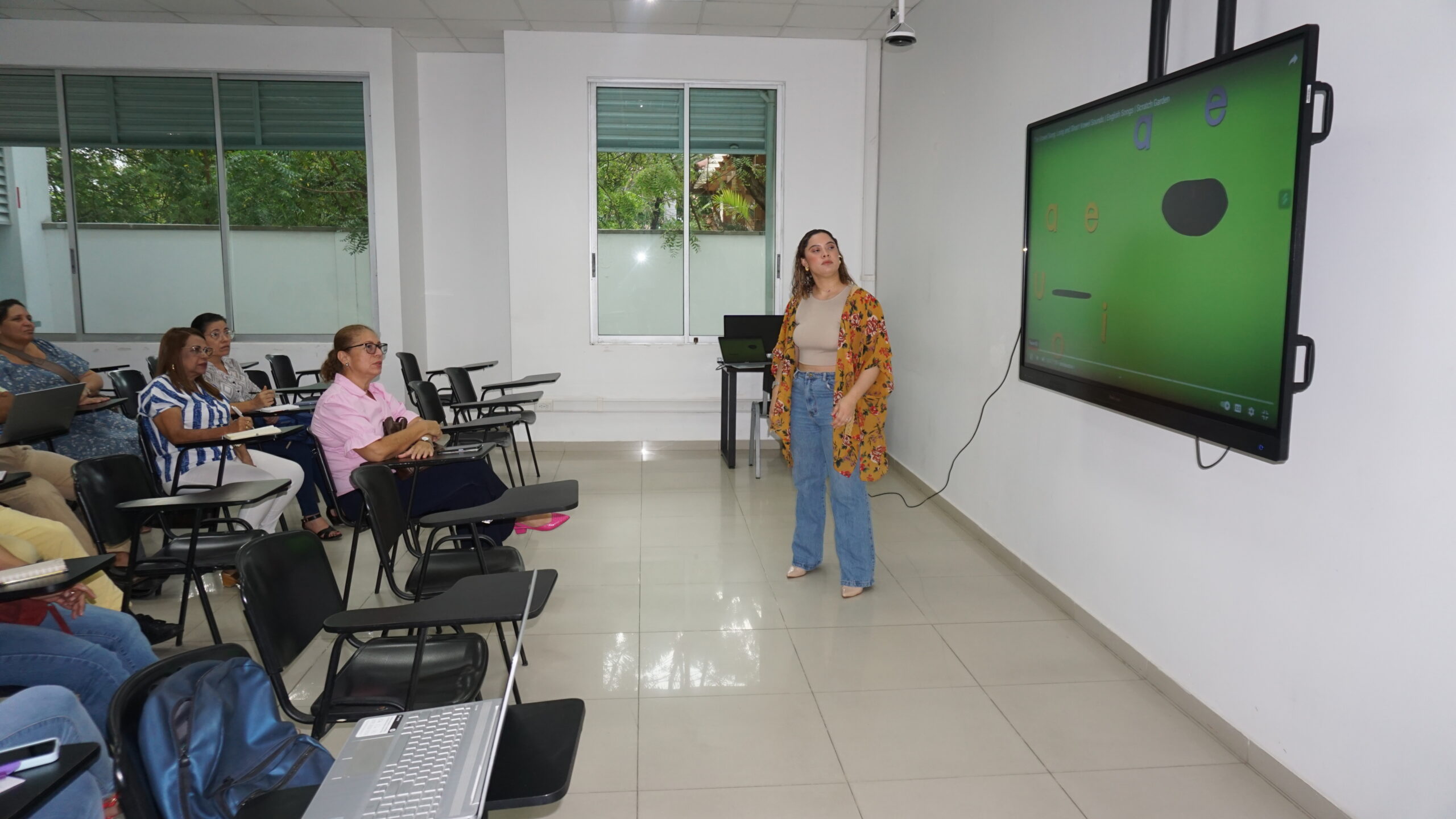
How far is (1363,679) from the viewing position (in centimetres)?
212

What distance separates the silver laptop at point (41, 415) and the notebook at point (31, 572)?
182 cm

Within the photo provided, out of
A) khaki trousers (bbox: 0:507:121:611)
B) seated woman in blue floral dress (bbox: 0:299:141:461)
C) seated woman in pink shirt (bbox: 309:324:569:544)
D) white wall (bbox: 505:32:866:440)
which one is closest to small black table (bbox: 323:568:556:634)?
khaki trousers (bbox: 0:507:121:611)

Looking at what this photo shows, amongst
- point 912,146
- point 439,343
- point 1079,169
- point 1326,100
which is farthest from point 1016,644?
point 439,343

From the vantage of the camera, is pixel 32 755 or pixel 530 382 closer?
pixel 32 755

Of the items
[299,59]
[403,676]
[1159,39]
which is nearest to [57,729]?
[403,676]

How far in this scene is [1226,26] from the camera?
8.18 ft

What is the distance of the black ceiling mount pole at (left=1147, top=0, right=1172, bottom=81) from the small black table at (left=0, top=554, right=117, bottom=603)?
324cm

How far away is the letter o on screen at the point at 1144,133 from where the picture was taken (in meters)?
2.64

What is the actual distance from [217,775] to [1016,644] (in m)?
2.72

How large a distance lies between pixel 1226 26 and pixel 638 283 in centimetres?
515

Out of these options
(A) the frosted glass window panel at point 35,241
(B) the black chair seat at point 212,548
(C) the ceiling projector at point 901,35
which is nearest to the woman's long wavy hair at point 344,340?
(B) the black chair seat at point 212,548

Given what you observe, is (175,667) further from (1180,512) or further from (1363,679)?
(1180,512)

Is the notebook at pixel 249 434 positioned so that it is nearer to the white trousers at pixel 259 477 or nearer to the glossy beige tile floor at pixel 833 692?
the white trousers at pixel 259 477

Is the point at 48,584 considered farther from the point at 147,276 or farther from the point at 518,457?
the point at 147,276
